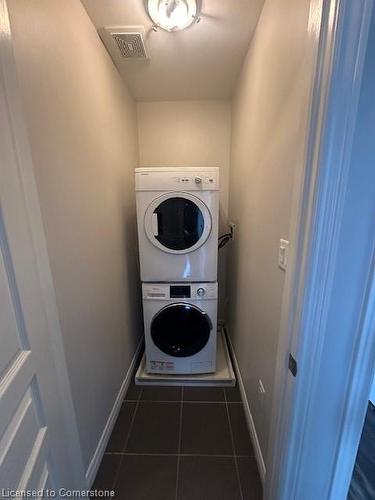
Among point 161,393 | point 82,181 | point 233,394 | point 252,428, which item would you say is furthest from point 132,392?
point 82,181

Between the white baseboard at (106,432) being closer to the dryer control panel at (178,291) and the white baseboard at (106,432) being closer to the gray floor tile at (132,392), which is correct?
the gray floor tile at (132,392)

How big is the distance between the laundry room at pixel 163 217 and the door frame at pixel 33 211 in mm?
12

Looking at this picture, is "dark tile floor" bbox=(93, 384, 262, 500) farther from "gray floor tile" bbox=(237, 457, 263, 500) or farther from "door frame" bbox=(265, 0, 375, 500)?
"door frame" bbox=(265, 0, 375, 500)

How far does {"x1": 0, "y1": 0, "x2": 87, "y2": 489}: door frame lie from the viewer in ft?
2.03

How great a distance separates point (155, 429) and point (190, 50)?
8.37 feet

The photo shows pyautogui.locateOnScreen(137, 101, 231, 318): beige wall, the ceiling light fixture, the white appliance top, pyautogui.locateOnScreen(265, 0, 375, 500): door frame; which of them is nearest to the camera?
pyautogui.locateOnScreen(265, 0, 375, 500): door frame

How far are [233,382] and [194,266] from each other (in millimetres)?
1010

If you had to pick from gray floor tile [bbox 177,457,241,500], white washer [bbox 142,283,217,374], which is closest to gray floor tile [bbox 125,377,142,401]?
white washer [bbox 142,283,217,374]

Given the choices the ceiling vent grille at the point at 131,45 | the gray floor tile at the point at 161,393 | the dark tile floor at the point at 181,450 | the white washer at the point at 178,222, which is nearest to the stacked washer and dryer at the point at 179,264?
the white washer at the point at 178,222

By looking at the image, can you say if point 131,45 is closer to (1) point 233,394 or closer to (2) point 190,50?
(2) point 190,50

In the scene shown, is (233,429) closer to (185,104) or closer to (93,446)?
(93,446)

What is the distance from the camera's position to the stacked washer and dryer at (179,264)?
5.28 ft

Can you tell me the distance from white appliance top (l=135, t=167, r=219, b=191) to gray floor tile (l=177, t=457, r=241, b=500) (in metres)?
1.69

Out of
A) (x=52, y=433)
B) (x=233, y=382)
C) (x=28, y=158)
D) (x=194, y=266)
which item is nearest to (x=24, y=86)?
(x=28, y=158)
